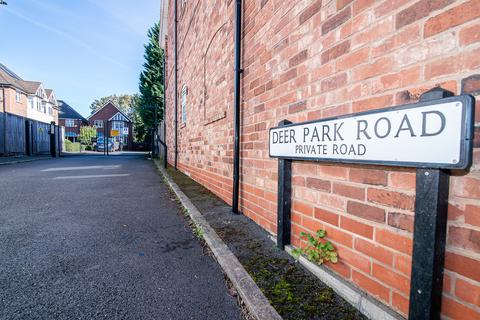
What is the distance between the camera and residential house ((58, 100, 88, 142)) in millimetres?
48000

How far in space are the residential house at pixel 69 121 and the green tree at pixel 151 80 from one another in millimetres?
30739

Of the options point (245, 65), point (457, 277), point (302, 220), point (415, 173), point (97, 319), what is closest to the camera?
point (457, 277)

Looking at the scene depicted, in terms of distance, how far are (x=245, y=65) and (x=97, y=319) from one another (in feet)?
9.37

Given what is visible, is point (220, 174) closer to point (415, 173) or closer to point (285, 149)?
point (285, 149)

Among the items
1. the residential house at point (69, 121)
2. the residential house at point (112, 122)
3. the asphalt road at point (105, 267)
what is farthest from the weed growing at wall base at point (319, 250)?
the residential house at point (69, 121)

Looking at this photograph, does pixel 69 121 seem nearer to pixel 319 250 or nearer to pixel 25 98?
pixel 25 98

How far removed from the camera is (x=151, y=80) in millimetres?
25219

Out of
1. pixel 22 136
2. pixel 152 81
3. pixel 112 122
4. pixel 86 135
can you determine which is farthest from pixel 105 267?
pixel 112 122

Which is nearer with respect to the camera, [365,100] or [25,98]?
[365,100]

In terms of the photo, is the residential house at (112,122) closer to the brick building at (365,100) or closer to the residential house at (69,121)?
the residential house at (69,121)

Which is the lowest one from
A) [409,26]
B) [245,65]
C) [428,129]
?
[428,129]

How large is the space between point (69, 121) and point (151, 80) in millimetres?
33485

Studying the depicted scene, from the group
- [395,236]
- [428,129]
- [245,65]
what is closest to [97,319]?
[395,236]

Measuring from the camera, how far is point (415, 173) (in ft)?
3.92
